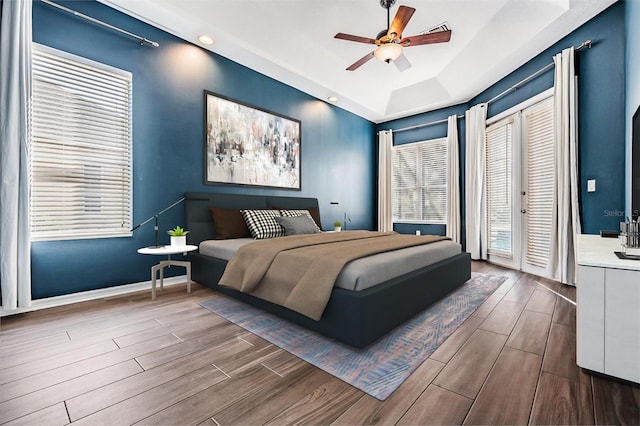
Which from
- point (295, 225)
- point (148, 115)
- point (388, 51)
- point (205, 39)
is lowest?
point (295, 225)

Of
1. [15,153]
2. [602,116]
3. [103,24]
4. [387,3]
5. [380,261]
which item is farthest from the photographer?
[387,3]

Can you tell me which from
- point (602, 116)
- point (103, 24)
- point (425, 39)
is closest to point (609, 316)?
point (602, 116)

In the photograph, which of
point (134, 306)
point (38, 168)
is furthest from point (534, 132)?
point (38, 168)

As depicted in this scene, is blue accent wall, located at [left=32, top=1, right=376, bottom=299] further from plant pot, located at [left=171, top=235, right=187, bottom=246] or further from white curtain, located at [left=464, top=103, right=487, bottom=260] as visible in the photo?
white curtain, located at [left=464, top=103, right=487, bottom=260]

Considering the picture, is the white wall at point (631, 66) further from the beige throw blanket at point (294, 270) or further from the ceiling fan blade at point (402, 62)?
the beige throw blanket at point (294, 270)

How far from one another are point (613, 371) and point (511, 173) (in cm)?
338

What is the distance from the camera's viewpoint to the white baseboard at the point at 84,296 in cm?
242

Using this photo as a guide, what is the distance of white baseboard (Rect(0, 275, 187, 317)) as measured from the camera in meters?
2.42

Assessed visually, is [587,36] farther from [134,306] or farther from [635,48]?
[134,306]

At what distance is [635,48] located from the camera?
232 centimetres

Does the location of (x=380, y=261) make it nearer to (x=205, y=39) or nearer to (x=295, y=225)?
(x=295, y=225)

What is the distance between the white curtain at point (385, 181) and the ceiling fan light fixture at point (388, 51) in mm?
3325

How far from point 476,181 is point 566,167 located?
5.65 ft

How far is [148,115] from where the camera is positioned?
3125mm
